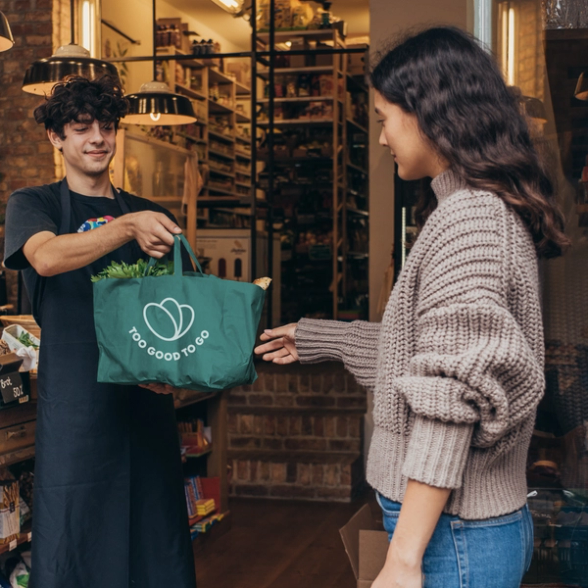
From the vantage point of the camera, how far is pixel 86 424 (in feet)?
6.74

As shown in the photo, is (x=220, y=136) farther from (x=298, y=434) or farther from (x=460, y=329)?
(x=460, y=329)

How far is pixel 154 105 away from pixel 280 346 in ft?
10.8

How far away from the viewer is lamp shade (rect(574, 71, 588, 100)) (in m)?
2.19

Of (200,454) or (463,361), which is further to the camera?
(200,454)

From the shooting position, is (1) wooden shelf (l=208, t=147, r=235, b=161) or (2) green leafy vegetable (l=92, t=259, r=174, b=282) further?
(1) wooden shelf (l=208, t=147, r=235, b=161)

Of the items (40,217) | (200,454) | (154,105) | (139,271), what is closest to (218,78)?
(154,105)

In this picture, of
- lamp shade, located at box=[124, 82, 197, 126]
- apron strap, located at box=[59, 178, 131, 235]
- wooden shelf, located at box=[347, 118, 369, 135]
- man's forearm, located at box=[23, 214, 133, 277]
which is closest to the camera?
man's forearm, located at box=[23, 214, 133, 277]

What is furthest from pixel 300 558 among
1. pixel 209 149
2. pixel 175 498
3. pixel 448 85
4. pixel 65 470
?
pixel 209 149

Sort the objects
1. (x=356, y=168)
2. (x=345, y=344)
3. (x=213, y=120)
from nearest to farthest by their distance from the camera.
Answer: (x=345, y=344) → (x=356, y=168) → (x=213, y=120)

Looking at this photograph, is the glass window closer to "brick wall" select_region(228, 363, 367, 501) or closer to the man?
the man

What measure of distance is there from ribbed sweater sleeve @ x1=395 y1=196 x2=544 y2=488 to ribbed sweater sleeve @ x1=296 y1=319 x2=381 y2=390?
1.24ft

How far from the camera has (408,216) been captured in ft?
16.8

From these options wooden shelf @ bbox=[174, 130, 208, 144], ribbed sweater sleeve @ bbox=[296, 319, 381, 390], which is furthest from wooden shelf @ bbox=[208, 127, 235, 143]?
ribbed sweater sleeve @ bbox=[296, 319, 381, 390]

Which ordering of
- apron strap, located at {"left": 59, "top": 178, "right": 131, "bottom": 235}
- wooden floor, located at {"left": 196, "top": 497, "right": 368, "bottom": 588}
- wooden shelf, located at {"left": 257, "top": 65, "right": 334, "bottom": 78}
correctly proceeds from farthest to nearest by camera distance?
1. wooden shelf, located at {"left": 257, "top": 65, "right": 334, "bottom": 78}
2. wooden floor, located at {"left": 196, "top": 497, "right": 368, "bottom": 588}
3. apron strap, located at {"left": 59, "top": 178, "right": 131, "bottom": 235}
